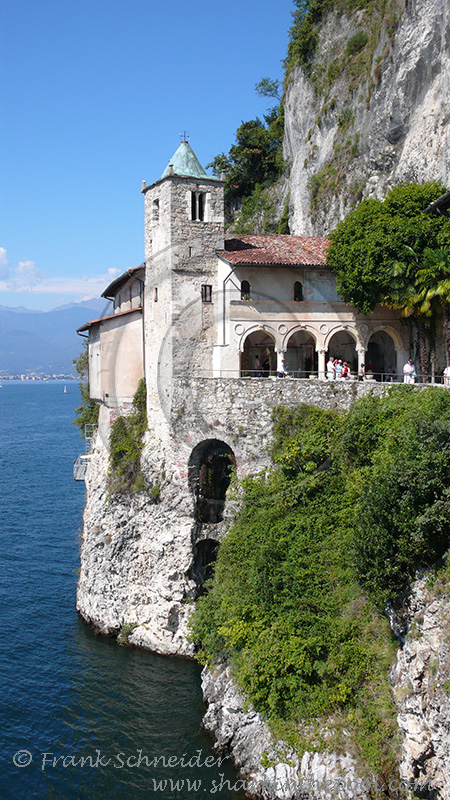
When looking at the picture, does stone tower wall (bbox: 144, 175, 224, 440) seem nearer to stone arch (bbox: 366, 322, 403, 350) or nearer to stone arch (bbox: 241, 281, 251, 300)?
stone arch (bbox: 241, 281, 251, 300)

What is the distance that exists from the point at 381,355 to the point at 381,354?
54mm

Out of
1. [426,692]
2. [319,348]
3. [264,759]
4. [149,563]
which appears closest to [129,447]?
[149,563]

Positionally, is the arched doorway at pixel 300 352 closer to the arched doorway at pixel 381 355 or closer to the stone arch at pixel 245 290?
the arched doorway at pixel 381 355

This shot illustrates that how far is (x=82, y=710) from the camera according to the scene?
934 inches

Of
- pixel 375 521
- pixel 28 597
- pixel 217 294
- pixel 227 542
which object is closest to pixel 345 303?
Result: pixel 217 294

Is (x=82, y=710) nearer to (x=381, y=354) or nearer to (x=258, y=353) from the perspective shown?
(x=258, y=353)

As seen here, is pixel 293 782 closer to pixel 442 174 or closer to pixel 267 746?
pixel 267 746

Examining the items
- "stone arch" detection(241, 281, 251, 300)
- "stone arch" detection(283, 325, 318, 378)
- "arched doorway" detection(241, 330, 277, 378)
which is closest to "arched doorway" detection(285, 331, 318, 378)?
"stone arch" detection(283, 325, 318, 378)

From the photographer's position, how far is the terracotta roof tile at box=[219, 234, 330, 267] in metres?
29.8

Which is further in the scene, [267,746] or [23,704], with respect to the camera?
[23,704]

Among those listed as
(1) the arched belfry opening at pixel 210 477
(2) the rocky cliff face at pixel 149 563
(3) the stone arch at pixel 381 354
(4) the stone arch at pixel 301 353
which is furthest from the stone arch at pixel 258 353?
(2) the rocky cliff face at pixel 149 563

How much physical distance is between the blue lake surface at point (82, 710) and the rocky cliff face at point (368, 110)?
78.0 feet

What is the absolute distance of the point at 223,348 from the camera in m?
30.1

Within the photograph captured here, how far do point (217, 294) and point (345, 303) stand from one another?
21.2 feet
